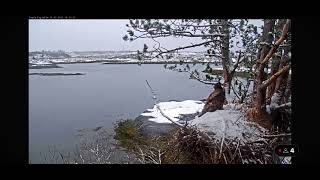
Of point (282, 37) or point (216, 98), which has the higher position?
point (282, 37)

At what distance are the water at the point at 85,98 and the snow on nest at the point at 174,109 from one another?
1.3 inches

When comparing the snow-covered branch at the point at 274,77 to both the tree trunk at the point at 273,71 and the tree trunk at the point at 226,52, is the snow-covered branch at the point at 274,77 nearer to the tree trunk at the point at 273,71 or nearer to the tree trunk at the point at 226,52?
the tree trunk at the point at 273,71

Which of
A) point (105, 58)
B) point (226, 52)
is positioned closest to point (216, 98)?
point (226, 52)

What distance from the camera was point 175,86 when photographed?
Result: 2.44 metres

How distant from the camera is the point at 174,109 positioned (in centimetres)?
245

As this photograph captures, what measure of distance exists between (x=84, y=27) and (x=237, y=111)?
1.13 m

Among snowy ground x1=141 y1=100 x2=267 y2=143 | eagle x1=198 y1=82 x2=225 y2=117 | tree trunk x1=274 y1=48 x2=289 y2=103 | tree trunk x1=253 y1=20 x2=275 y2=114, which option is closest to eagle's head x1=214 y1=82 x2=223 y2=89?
eagle x1=198 y1=82 x2=225 y2=117

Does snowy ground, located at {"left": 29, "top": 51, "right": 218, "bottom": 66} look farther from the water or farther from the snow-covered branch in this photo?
the snow-covered branch

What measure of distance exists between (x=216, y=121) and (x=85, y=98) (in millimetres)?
854

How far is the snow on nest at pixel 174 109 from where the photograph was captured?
2.44 meters

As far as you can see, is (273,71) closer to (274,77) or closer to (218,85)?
(274,77)
